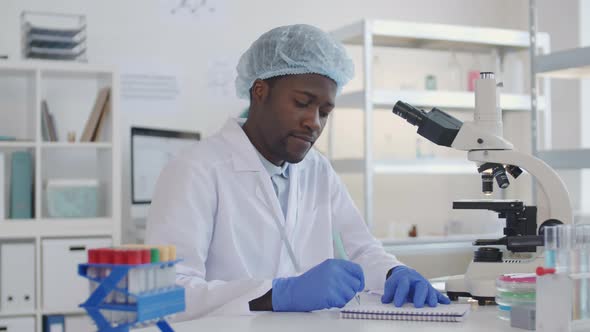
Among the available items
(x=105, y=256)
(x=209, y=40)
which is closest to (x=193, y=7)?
(x=209, y=40)

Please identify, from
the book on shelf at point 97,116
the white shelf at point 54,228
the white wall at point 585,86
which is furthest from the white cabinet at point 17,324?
the white wall at point 585,86

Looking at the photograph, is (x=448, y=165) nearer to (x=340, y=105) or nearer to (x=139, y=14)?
(x=340, y=105)

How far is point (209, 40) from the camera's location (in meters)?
3.98

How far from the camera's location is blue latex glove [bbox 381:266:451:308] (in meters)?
1.54

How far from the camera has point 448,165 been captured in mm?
3988

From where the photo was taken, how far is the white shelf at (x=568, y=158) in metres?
2.45

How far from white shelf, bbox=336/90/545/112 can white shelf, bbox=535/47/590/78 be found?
0.97 meters

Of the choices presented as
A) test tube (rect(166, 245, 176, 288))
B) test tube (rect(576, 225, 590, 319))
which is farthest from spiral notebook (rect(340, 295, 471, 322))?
test tube (rect(166, 245, 176, 288))

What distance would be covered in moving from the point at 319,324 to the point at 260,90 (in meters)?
0.77

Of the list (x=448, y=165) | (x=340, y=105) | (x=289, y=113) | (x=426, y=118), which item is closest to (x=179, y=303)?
(x=426, y=118)

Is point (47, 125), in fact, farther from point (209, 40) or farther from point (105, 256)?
point (105, 256)

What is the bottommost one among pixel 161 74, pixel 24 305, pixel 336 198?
pixel 24 305

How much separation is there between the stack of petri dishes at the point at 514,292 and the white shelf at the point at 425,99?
2.28m

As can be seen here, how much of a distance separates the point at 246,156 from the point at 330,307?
550mm
